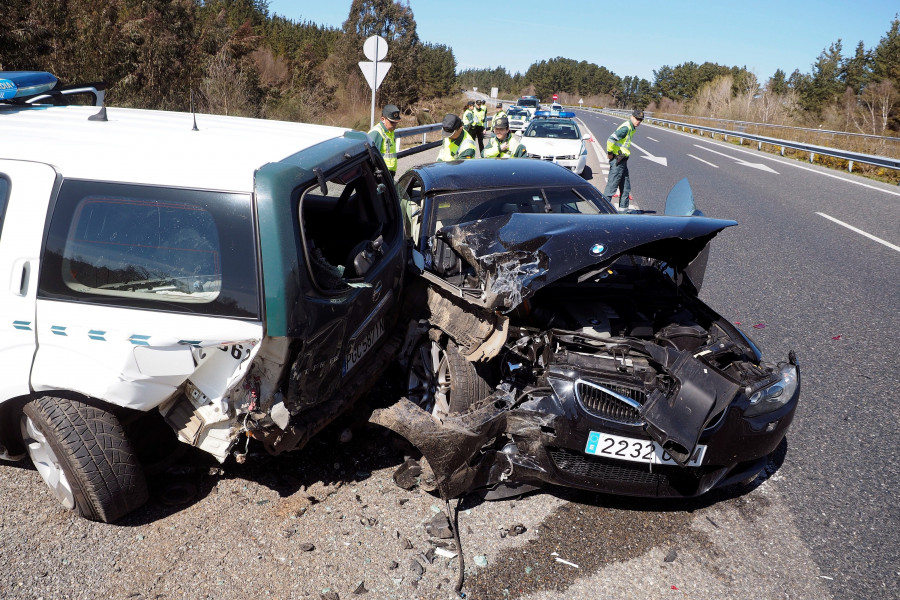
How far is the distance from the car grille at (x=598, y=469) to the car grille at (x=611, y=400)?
227 mm

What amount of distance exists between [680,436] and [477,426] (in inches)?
36.9

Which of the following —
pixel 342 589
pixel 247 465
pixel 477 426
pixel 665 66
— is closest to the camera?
pixel 342 589

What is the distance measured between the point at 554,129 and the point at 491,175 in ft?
37.4

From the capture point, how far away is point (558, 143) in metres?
14.8

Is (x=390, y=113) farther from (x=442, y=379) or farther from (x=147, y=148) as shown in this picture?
(x=147, y=148)

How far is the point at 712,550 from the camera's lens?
2984 millimetres

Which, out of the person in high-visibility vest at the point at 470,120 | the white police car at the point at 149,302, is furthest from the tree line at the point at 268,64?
the white police car at the point at 149,302

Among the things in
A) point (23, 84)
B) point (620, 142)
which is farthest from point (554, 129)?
point (23, 84)

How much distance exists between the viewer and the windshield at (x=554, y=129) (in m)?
15.4

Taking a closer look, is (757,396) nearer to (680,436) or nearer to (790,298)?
(680,436)

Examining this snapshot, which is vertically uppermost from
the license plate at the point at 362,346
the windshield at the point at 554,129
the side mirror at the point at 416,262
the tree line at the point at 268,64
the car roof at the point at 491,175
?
the tree line at the point at 268,64

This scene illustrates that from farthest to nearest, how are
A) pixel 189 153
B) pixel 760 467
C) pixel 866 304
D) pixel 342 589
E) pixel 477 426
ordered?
1. pixel 866 304
2. pixel 760 467
3. pixel 477 426
4. pixel 189 153
5. pixel 342 589

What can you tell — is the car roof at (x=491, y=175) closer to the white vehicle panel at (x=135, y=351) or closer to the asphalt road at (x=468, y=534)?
the asphalt road at (x=468, y=534)

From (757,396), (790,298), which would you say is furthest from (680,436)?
(790,298)
